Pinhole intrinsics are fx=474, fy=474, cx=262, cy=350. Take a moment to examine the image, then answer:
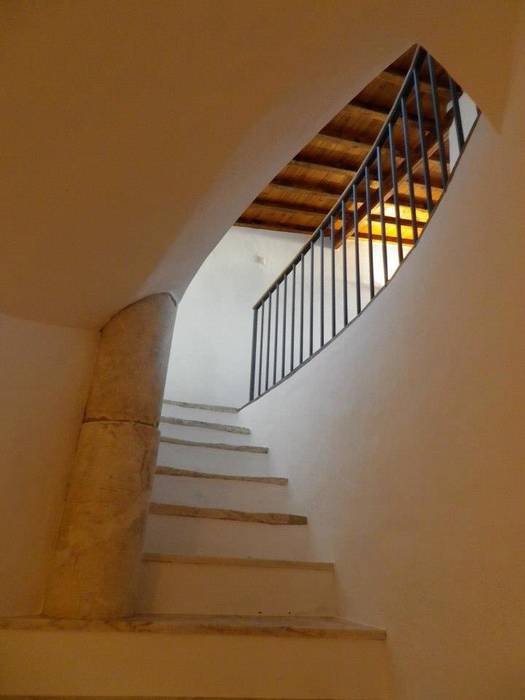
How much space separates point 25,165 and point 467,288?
1.25 metres

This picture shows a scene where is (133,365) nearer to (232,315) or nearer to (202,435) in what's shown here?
(202,435)

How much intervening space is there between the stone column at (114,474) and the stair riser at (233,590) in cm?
18

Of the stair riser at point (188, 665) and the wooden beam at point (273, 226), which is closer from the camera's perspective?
the stair riser at point (188, 665)

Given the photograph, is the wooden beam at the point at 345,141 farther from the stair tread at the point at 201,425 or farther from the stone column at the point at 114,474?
the stone column at the point at 114,474

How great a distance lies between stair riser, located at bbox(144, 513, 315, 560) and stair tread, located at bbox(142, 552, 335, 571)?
0.55ft

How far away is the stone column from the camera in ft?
4.87

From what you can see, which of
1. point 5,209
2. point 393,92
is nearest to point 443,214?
point 5,209

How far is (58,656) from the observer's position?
1.35 m

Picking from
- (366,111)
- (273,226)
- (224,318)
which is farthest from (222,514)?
(273,226)

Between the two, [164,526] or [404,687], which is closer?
[404,687]

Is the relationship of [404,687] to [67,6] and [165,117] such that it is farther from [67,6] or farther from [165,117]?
[67,6]

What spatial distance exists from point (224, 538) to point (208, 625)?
0.62m

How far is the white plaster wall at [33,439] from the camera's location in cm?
153

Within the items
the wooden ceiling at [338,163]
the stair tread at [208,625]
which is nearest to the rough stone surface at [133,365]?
the stair tread at [208,625]
